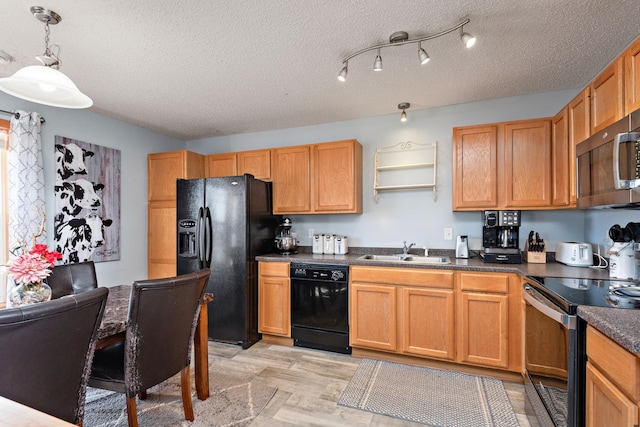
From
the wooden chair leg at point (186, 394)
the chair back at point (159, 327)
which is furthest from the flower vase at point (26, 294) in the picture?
the wooden chair leg at point (186, 394)

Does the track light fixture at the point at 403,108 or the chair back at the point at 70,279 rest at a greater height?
the track light fixture at the point at 403,108

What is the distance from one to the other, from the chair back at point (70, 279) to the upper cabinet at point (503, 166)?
3.07 meters

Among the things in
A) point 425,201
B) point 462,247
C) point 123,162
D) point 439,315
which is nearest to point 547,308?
point 439,315

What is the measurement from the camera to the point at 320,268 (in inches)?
118

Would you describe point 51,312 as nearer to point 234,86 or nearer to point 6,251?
point 234,86

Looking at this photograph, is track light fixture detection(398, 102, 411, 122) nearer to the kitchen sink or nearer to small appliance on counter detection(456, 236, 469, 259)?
small appliance on counter detection(456, 236, 469, 259)

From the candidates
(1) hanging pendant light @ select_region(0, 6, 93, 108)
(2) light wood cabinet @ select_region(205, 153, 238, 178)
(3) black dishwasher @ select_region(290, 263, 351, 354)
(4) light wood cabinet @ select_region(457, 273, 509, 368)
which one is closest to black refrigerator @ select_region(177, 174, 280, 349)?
(3) black dishwasher @ select_region(290, 263, 351, 354)

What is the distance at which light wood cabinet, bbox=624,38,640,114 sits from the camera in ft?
5.13

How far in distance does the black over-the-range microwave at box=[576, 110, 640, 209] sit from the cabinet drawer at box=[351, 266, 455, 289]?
1061 millimetres

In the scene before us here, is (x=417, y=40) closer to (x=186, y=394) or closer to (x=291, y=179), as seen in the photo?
(x=291, y=179)

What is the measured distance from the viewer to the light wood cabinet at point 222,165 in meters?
3.85

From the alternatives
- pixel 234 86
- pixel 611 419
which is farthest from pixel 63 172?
pixel 611 419

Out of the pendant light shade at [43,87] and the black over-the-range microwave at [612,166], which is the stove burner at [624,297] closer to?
the black over-the-range microwave at [612,166]

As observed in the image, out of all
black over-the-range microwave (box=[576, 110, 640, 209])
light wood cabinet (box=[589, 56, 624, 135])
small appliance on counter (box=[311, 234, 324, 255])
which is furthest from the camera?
small appliance on counter (box=[311, 234, 324, 255])
